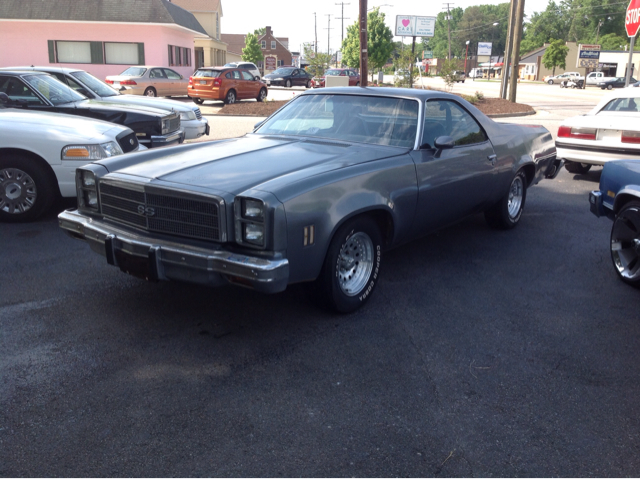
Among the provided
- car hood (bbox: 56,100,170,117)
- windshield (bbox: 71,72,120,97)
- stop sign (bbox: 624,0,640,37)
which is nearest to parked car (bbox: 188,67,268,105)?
windshield (bbox: 71,72,120,97)

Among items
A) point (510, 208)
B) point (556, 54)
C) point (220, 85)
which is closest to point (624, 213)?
point (510, 208)

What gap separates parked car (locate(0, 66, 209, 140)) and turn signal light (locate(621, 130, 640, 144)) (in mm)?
7106

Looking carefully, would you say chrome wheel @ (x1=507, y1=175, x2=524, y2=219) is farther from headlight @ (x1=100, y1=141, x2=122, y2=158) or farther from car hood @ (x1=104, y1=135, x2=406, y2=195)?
headlight @ (x1=100, y1=141, x2=122, y2=158)

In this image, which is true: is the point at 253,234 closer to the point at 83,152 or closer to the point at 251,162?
the point at 251,162

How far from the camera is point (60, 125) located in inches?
263

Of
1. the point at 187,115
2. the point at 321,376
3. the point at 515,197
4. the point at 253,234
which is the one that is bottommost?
the point at 321,376

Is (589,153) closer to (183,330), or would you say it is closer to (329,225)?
(329,225)

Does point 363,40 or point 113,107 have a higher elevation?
point 363,40

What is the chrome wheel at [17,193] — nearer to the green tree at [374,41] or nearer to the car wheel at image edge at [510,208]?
the car wheel at image edge at [510,208]

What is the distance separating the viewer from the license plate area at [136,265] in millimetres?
3799

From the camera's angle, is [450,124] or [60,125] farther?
[60,125]

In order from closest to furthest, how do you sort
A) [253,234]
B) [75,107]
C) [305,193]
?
1. [253,234]
2. [305,193]
3. [75,107]

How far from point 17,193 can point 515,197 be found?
5607mm

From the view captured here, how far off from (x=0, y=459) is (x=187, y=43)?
40.3m
